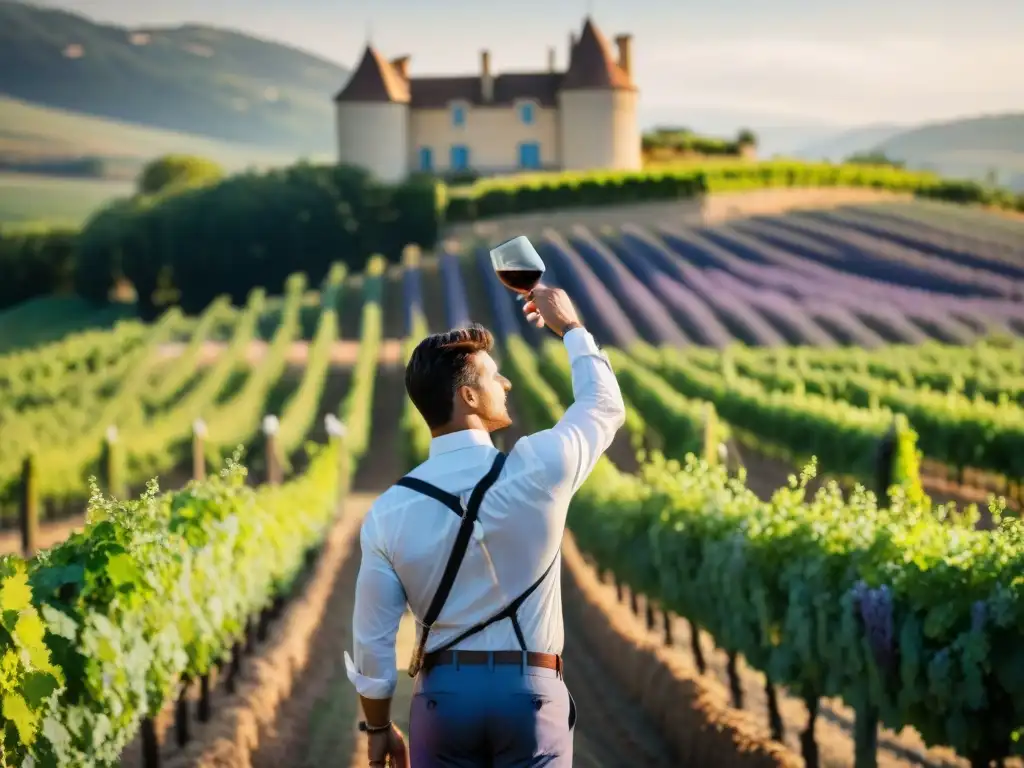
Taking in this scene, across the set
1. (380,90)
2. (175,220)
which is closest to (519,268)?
(175,220)

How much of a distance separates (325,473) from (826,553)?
11.7 metres

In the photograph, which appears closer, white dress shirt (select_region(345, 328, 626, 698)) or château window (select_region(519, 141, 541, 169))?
white dress shirt (select_region(345, 328, 626, 698))

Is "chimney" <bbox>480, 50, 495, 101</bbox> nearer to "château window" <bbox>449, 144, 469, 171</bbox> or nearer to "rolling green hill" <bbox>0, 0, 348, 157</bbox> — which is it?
"château window" <bbox>449, 144, 469, 171</bbox>

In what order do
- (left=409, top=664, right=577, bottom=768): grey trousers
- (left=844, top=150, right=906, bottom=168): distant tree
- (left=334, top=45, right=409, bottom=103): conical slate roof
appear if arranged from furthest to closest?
(left=844, top=150, right=906, bottom=168): distant tree
(left=334, top=45, right=409, bottom=103): conical slate roof
(left=409, top=664, right=577, bottom=768): grey trousers

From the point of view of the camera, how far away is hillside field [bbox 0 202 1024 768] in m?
6.44

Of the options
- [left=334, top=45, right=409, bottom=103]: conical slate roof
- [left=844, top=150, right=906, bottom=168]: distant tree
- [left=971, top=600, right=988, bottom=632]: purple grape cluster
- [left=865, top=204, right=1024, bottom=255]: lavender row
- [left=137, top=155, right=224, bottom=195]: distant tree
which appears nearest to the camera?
[left=971, top=600, right=988, bottom=632]: purple grape cluster

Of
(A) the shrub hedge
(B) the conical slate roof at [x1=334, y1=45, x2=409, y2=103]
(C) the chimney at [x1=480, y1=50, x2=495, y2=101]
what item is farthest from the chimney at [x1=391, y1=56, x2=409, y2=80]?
(A) the shrub hedge

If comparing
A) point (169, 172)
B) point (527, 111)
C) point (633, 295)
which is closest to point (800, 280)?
point (633, 295)

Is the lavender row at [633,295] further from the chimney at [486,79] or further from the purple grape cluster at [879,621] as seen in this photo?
the purple grape cluster at [879,621]

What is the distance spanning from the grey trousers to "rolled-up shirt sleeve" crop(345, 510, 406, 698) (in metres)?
0.14

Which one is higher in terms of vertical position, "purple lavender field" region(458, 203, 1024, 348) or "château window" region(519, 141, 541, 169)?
"château window" region(519, 141, 541, 169)

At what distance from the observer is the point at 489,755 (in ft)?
12.5

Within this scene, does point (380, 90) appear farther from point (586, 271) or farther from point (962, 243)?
point (962, 243)

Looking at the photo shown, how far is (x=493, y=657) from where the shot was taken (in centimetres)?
381
